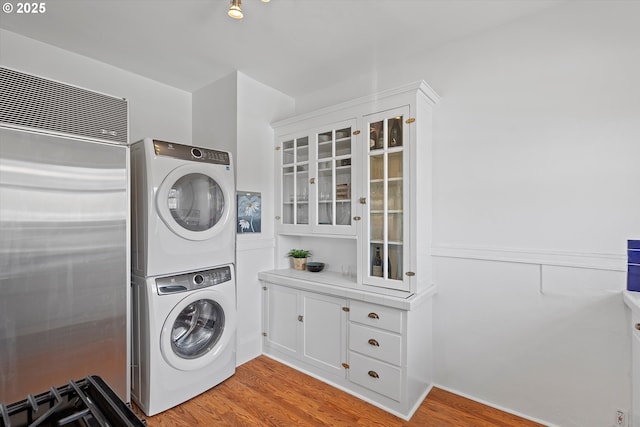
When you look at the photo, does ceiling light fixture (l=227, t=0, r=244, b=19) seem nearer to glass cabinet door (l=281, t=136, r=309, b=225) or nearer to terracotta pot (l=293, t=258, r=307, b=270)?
glass cabinet door (l=281, t=136, r=309, b=225)

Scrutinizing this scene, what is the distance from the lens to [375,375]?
2162 mm

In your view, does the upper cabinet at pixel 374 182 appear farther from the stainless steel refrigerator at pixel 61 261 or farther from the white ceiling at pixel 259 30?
the stainless steel refrigerator at pixel 61 261

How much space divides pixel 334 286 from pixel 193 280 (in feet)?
3.45

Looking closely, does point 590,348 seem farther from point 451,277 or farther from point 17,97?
point 17,97

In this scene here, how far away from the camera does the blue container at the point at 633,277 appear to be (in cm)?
169

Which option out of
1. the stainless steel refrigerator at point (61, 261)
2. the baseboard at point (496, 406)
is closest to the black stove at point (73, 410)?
the stainless steel refrigerator at point (61, 261)

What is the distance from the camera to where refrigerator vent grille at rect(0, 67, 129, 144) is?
1591 mm

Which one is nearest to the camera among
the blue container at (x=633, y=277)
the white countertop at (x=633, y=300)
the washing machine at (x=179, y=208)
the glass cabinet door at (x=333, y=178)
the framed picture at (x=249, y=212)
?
the white countertop at (x=633, y=300)

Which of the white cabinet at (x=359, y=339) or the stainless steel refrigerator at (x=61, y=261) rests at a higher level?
the stainless steel refrigerator at (x=61, y=261)

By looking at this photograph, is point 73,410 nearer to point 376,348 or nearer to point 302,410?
point 302,410

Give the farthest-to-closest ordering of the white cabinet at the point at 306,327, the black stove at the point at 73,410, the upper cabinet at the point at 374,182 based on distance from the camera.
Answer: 1. the white cabinet at the point at 306,327
2. the upper cabinet at the point at 374,182
3. the black stove at the point at 73,410

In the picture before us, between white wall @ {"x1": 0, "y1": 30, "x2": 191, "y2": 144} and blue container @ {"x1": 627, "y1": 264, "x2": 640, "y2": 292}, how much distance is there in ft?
12.0

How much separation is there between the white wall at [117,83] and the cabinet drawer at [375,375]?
270 centimetres

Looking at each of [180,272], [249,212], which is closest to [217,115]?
[249,212]
